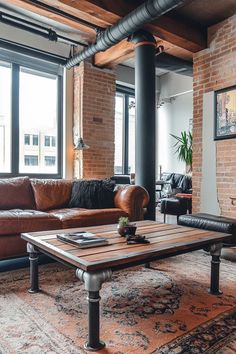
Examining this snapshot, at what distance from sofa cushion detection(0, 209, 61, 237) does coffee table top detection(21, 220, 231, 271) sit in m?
0.59

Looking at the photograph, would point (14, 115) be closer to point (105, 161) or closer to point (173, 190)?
point (105, 161)

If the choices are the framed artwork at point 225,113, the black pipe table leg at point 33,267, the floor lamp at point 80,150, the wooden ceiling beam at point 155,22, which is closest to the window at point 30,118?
the floor lamp at point 80,150

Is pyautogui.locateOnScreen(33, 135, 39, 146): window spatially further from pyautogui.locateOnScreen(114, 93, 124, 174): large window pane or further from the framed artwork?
the framed artwork

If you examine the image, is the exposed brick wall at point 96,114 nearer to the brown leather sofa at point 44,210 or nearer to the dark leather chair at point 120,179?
the dark leather chair at point 120,179

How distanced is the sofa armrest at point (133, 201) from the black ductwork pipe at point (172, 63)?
2422 mm

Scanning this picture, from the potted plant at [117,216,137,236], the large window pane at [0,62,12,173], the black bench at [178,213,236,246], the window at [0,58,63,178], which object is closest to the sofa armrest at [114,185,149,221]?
the black bench at [178,213,236,246]

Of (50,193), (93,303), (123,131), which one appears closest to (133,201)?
(50,193)

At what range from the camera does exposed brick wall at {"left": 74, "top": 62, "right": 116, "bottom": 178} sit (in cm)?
515

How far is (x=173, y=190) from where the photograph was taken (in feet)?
20.5

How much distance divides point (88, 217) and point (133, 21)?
90.6 inches

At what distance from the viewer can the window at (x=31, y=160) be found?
5090 mm

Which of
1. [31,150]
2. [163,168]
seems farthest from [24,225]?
[163,168]

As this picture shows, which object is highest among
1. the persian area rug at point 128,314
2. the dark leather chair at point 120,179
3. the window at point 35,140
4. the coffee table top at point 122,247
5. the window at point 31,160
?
the window at point 35,140

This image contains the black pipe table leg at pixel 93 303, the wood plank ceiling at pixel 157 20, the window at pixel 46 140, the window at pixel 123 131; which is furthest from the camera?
the window at pixel 123 131
